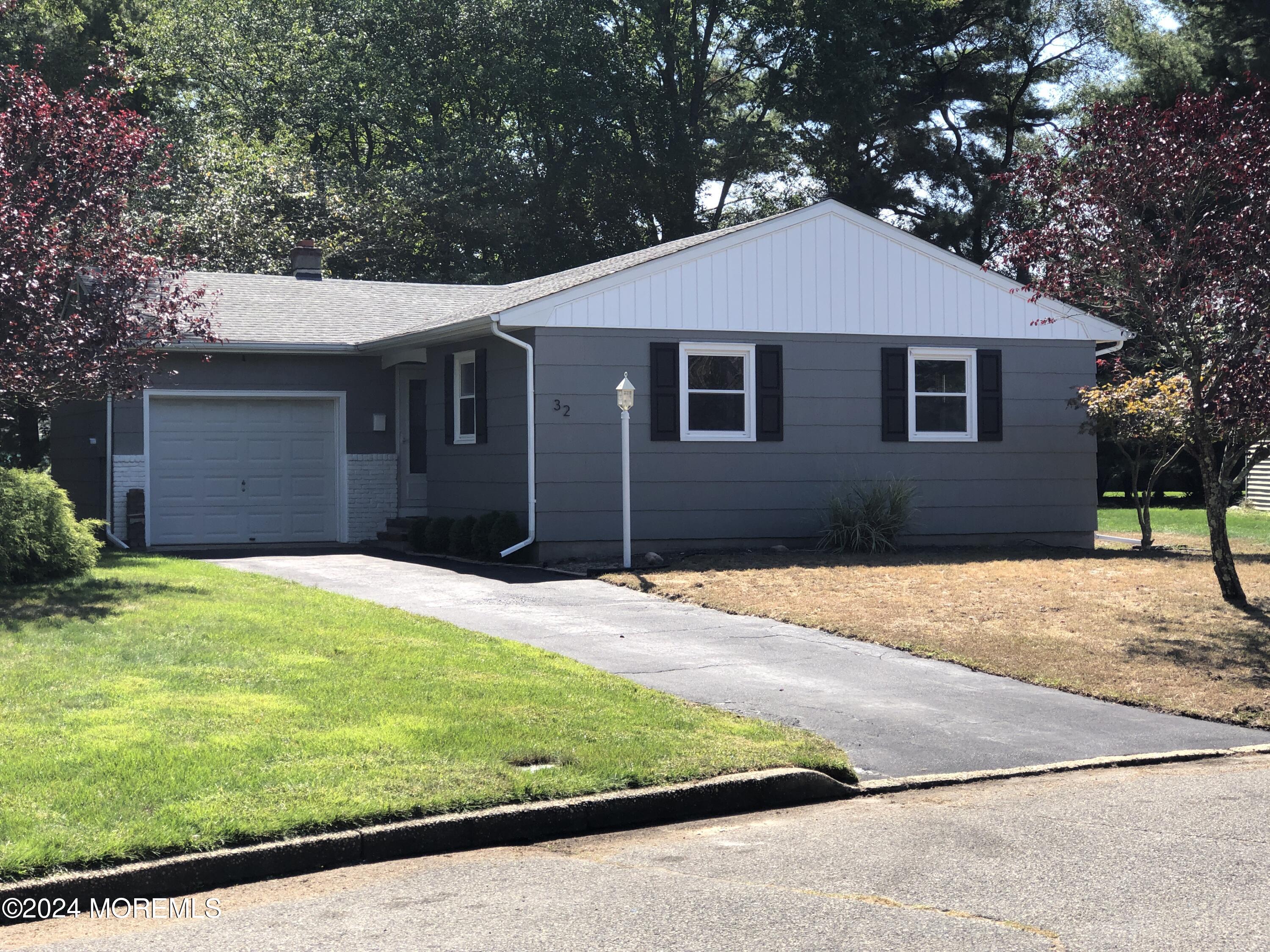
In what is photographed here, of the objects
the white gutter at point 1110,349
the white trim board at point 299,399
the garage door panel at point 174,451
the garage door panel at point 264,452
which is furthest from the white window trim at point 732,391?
the garage door panel at point 174,451

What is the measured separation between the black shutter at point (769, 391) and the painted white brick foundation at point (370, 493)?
644 cm

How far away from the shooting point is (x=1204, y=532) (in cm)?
2269

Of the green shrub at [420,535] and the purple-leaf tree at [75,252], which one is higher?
the purple-leaf tree at [75,252]

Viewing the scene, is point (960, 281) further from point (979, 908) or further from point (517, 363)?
point (979, 908)

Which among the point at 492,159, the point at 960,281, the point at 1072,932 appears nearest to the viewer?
the point at 1072,932

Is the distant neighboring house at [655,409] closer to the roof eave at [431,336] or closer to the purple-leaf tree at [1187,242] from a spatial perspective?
the roof eave at [431,336]

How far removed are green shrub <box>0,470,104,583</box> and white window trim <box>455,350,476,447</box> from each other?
6.59 m

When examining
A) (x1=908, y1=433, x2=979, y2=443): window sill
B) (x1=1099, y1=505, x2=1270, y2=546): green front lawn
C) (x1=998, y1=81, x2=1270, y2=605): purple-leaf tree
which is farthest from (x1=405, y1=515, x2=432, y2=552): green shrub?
(x1=1099, y1=505, x2=1270, y2=546): green front lawn

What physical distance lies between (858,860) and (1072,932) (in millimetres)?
1062

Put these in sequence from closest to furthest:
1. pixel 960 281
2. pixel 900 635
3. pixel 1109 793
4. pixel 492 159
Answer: pixel 1109 793 → pixel 900 635 → pixel 960 281 → pixel 492 159

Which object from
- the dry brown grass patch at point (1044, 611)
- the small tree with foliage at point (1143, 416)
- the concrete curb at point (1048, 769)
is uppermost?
the small tree with foliage at point (1143, 416)

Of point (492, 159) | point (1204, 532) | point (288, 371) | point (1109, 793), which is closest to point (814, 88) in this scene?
point (492, 159)

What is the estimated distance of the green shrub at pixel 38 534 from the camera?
11812 millimetres

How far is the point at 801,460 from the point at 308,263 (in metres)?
11.7
